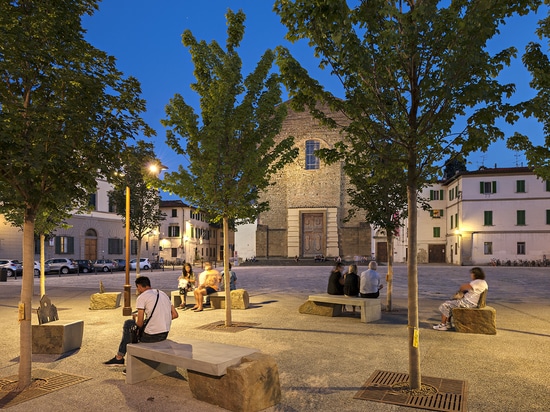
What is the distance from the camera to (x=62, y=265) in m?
40.8

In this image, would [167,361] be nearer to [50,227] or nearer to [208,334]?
[208,334]

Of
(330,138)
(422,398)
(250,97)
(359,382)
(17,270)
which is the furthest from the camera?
(330,138)

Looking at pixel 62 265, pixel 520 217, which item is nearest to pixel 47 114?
pixel 62 265

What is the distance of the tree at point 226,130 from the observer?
427 inches

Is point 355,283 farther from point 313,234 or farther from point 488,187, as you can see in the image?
point 488,187

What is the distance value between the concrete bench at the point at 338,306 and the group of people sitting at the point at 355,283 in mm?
369

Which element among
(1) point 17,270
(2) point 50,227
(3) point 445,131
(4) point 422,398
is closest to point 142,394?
(4) point 422,398

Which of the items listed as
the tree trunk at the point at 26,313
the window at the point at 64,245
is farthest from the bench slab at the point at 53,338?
the window at the point at 64,245

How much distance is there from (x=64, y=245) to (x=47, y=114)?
142 feet

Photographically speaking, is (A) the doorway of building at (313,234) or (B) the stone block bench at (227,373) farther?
(A) the doorway of building at (313,234)

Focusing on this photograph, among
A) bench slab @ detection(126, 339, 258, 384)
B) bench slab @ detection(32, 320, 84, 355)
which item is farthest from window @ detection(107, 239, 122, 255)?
bench slab @ detection(126, 339, 258, 384)

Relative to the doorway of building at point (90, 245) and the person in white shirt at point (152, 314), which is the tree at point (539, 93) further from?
the doorway of building at point (90, 245)

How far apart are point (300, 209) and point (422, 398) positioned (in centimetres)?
4346

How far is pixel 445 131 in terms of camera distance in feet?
21.5
